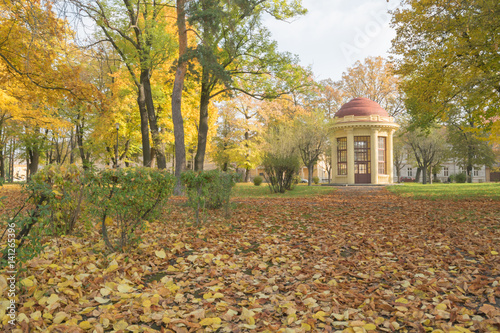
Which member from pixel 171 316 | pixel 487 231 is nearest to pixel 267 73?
pixel 487 231

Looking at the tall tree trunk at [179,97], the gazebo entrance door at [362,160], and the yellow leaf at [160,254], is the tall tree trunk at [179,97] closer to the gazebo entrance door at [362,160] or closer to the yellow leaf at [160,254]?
the yellow leaf at [160,254]

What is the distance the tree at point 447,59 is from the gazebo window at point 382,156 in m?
15.6

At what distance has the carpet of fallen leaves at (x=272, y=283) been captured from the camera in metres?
2.45

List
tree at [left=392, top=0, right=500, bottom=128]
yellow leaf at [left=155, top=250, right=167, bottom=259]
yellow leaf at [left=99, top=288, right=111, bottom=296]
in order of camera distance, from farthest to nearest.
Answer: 1. tree at [left=392, top=0, right=500, bottom=128]
2. yellow leaf at [left=155, top=250, right=167, bottom=259]
3. yellow leaf at [left=99, top=288, right=111, bottom=296]

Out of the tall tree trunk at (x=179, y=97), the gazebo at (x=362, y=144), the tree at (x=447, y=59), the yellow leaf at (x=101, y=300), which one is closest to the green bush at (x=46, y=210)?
the yellow leaf at (x=101, y=300)

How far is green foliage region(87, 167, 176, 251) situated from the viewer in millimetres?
3719

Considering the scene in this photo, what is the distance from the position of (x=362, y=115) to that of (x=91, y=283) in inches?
1044

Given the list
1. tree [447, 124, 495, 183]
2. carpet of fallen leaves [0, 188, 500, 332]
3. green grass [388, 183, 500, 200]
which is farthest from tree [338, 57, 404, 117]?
carpet of fallen leaves [0, 188, 500, 332]

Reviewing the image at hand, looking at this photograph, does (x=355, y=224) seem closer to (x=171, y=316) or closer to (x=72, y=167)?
(x=171, y=316)

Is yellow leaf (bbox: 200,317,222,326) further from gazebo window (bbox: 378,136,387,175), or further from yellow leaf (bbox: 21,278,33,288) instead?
gazebo window (bbox: 378,136,387,175)

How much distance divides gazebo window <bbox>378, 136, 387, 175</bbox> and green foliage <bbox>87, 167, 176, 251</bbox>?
85.0ft

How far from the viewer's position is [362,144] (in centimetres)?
2731

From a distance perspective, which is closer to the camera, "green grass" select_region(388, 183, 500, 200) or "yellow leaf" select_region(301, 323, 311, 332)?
"yellow leaf" select_region(301, 323, 311, 332)

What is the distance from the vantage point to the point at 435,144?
98.8 feet
